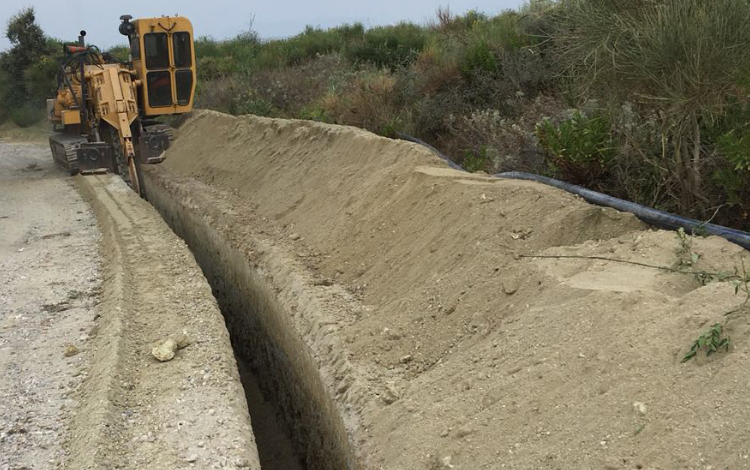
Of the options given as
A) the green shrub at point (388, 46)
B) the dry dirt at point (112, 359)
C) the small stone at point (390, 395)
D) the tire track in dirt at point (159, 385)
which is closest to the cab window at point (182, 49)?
the dry dirt at point (112, 359)

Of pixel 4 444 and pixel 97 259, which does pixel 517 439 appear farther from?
pixel 97 259

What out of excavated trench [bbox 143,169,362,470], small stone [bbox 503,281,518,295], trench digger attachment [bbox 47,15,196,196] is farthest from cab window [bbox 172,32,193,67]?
small stone [bbox 503,281,518,295]

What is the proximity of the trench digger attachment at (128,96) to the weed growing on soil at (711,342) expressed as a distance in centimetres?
1095

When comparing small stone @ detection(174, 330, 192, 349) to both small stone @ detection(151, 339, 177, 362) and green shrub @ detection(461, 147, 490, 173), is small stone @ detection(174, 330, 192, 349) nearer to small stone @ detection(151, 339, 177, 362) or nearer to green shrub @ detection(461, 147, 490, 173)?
small stone @ detection(151, 339, 177, 362)

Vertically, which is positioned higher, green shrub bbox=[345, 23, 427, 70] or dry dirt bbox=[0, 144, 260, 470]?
green shrub bbox=[345, 23, 427, 70]

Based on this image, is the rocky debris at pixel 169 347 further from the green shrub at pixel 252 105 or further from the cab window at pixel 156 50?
the green shrub at pixel 252 105

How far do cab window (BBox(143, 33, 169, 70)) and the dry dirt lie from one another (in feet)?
16.2

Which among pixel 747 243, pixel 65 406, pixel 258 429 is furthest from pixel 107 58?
pixel 747 243

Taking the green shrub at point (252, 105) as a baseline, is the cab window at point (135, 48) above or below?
above

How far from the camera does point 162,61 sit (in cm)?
1393

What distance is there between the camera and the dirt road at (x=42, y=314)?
4824mm

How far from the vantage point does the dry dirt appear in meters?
4.58

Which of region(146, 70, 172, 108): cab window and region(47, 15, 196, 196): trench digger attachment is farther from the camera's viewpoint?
region(146, 70, 172, 108): cab window

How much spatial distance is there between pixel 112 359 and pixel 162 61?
9539 millimetres
